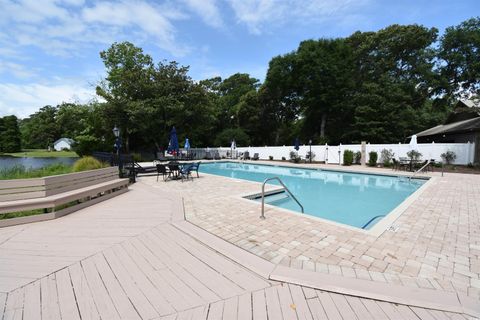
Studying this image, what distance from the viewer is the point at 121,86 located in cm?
2084

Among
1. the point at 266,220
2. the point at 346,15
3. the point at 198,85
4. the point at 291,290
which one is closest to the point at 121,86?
the point at 198,85

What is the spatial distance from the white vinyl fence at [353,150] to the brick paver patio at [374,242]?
10404 millimetres

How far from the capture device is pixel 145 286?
7.27 feet

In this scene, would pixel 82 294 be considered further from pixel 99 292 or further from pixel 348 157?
pixel 348 157

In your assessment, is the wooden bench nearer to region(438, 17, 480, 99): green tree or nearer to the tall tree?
the tall tree

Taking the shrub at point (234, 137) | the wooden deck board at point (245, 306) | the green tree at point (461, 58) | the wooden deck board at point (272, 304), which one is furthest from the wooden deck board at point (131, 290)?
the green tree at point (461, 58)

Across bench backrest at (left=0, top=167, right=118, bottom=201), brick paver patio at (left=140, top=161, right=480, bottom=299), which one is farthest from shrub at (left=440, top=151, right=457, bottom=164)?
bench backrest at (left=0, top=167, right=118, bottom=201)

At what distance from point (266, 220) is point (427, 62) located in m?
29.3

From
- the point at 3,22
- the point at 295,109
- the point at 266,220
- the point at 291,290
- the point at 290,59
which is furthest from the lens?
the point at 295,109

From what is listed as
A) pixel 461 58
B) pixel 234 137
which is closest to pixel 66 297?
pixel 234 137

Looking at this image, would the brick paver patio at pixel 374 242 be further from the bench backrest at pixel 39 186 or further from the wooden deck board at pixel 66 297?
the bench backrest at pixel 39 186

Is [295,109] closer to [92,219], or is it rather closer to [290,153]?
[290,153]

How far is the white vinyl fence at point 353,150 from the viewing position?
13211mm

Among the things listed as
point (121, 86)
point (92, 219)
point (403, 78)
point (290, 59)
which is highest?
point (290, 59)
